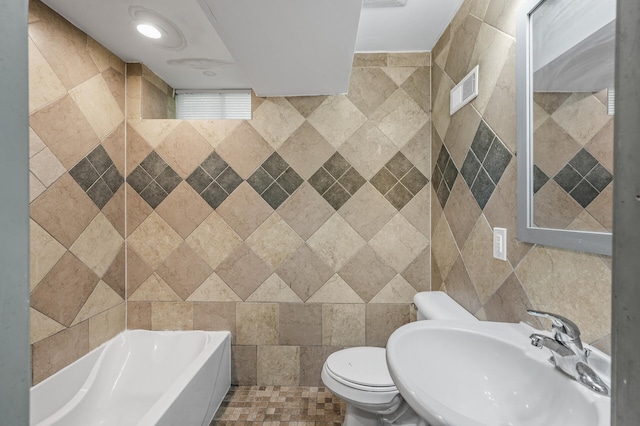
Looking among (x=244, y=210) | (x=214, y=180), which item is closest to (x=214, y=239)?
(x=244, y=210)

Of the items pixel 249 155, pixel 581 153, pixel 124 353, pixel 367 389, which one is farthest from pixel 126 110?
pixel 581 153

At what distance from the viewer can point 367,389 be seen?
5.10 feet

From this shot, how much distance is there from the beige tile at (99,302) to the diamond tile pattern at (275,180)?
3.96 ft

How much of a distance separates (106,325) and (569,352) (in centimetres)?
250

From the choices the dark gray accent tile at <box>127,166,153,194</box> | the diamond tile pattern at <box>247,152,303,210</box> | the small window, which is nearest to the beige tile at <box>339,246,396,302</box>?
the diamond tile pattern at <box>247,152,303,210</box>

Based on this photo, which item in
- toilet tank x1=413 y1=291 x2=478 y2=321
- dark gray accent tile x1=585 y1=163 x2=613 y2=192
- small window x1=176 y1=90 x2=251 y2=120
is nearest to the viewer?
A: dark gray accent tile x1=585 y1=163 x2=613 y2=192

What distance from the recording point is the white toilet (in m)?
1.54

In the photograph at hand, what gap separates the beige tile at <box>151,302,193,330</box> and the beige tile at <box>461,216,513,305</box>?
193cm

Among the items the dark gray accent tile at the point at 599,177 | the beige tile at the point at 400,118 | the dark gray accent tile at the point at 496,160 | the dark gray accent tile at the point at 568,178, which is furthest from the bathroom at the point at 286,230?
the dark gray accent tile at the point at 599,177

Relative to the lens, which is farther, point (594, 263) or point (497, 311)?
point (497, 311)

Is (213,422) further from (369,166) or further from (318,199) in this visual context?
(369,166)

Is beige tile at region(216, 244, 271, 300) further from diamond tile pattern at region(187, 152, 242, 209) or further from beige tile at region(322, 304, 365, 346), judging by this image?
beige tile at region(322, 304, 365, 346)

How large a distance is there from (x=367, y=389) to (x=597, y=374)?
1.01 meters

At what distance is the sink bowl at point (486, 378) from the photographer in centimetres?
73
